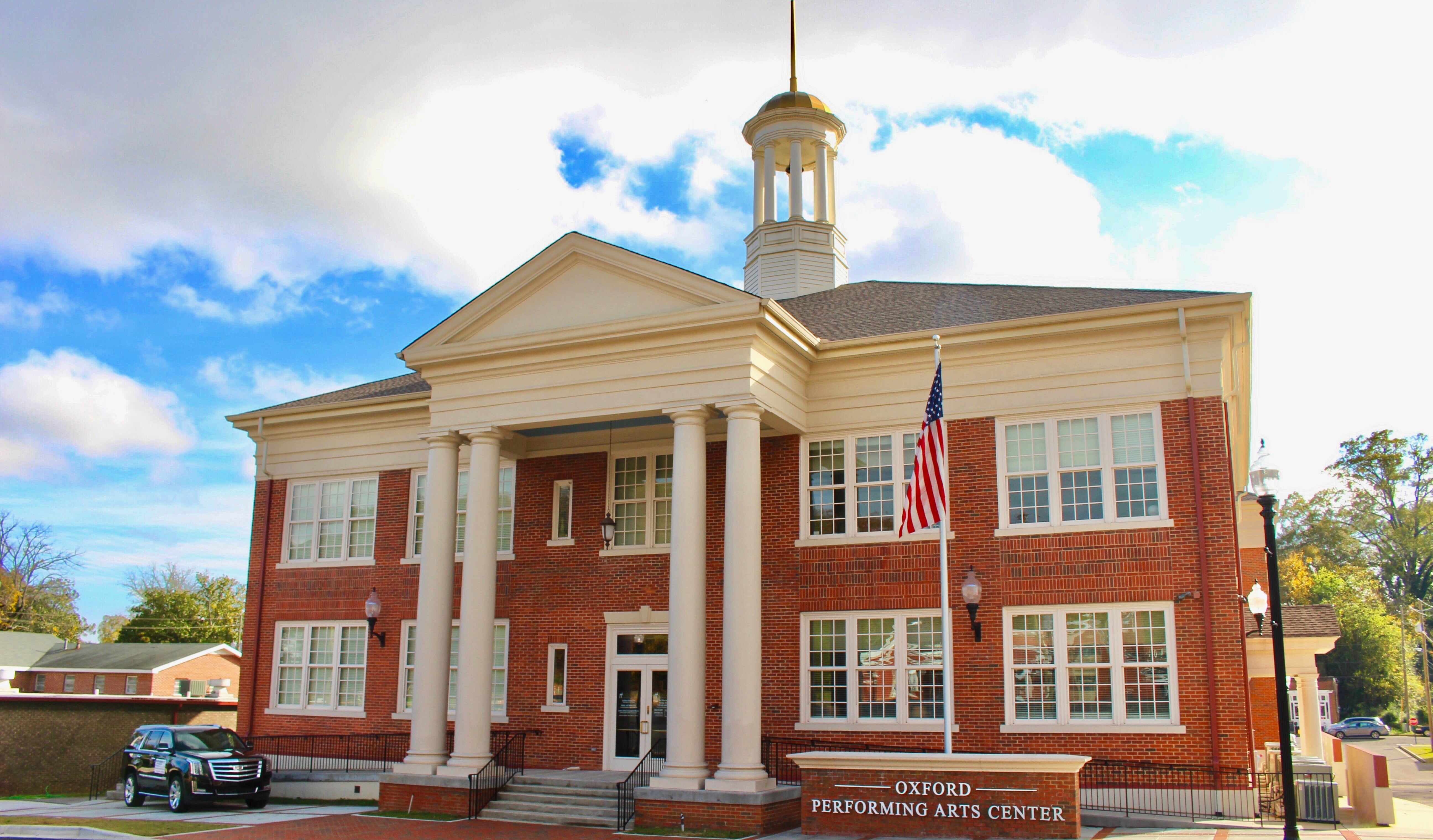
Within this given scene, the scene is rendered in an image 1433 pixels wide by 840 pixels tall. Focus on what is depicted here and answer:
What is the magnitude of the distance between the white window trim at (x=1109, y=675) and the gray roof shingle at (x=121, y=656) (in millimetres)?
49307

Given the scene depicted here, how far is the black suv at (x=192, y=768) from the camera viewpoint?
2080cm

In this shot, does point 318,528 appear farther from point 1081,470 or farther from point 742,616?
point 1081,470

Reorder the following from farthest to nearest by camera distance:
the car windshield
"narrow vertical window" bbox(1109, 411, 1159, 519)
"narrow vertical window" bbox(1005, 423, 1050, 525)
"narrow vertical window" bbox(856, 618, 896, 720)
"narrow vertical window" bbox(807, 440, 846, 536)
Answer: the car windshield → "narrow vertical window" bbox(807, 440, 846, 536) → "narrow vertical window" bbox(856, 618, 896, 720) → "narrow vertical window" bbox(1005, 423, 1050, 525) → "narrow vertical window" bbox(1109, 411, 1159, 519)

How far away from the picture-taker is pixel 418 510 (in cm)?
2472

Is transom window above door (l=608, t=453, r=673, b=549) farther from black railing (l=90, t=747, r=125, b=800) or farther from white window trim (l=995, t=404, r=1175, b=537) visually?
black railing (l=90, t=747, r=125, b=800)

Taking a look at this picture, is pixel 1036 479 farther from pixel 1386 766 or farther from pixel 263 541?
pixel 263 541

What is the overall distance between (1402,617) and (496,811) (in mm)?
73657

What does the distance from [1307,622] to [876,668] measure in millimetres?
14979

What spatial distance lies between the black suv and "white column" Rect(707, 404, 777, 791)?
32.2 feet

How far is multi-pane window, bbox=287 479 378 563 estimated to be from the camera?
83.5 ft

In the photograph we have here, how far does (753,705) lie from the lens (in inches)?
688

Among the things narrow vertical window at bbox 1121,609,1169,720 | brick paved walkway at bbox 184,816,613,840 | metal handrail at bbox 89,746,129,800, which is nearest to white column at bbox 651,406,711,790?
brick paved walkway at bbox 184,816,613,840

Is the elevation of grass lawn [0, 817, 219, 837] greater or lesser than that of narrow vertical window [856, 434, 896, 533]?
lesser

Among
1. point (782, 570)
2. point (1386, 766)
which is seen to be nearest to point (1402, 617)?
point (1386, 766)
